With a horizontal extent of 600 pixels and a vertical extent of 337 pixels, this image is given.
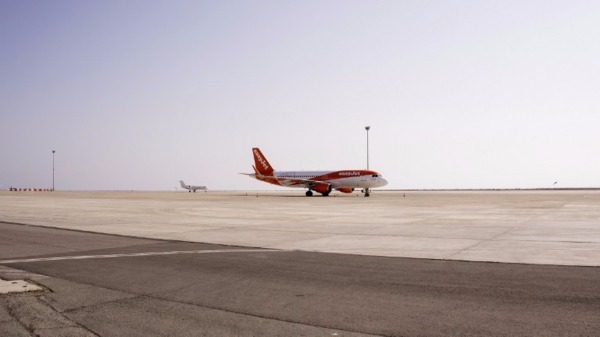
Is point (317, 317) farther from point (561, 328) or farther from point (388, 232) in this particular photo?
point (388, 232)

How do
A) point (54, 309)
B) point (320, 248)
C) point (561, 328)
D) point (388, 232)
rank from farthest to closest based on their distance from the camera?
point (388, 232) < point (320, 248) < point (54, 309) < point (561, 328)

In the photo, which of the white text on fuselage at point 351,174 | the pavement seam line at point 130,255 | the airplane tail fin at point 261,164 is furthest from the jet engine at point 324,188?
the pavement seam line at point 130,255

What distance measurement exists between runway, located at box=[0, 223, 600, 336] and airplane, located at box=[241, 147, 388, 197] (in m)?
58.3

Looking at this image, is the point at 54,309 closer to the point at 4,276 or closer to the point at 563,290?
the point at 4,276

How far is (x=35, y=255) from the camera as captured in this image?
13711 millimetres

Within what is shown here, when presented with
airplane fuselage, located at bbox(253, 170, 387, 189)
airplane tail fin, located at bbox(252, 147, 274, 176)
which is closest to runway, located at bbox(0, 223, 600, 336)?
airplane fuselage, located at bbox(253, 170, 387, 189)

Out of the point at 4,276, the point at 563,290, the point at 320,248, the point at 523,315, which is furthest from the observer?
the point at 320,248

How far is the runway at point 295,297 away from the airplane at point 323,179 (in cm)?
5825

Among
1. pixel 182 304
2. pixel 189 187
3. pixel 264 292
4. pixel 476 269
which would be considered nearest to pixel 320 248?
pixel 476 269

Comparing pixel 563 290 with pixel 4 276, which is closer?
pixel 563 290

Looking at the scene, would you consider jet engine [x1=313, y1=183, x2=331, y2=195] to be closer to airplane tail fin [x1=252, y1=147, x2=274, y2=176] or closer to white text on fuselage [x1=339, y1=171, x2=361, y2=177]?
white text on fuselage [x1=339, y1=171, x2=361, y2=177]

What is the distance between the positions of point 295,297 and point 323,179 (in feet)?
217

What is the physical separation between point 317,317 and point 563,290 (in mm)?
4360

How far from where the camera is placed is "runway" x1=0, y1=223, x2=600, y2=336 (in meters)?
6.58
